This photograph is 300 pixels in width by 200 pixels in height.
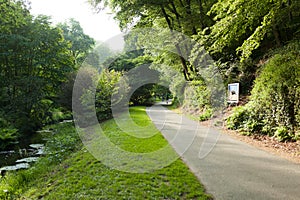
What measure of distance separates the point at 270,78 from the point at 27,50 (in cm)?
1381

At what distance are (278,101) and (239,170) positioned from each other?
119 inches

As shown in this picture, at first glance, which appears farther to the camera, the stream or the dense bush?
the stream

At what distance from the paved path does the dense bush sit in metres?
0.99

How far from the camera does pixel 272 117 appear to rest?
248 inches

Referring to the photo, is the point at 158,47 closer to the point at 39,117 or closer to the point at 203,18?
the point at 203,18

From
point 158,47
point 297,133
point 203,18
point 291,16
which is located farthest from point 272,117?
point 158,47

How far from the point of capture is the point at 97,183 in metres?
3.98

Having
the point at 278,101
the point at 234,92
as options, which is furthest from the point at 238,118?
the point at 278,101

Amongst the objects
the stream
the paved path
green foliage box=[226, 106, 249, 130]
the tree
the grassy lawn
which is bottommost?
the stream

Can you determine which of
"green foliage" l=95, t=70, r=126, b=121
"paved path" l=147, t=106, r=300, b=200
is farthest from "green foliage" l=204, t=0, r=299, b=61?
"green foliage" l=95, t=70, r=126, b=121

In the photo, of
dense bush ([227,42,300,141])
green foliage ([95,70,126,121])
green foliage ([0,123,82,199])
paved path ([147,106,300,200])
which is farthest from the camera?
green foliage ([95,70,126,121])

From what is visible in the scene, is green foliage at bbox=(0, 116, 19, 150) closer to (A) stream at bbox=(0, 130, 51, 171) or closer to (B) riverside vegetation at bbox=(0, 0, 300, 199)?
(B) riverside vegetation at bbox=(0, 0, 300, 199)

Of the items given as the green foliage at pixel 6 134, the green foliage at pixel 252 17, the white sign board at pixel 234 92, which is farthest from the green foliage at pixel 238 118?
the green foliage at pixel 6 134

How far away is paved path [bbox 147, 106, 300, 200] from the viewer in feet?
10.8
